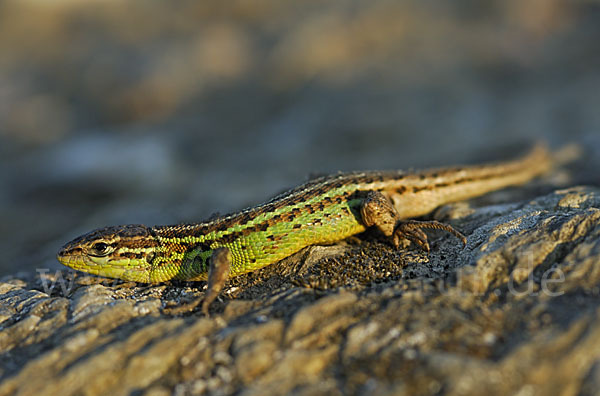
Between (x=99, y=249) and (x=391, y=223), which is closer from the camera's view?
(x=99, y=249)

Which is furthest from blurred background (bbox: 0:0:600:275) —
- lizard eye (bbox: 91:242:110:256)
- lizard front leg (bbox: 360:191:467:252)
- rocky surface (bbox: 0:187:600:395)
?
rocky surface (bbox: 0:187:600:395)

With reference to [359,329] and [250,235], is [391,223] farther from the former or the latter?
[359,329]

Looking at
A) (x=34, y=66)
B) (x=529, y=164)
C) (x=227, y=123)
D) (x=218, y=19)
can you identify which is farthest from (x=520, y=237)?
(x=34, y=66)

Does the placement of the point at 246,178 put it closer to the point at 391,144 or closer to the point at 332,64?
the point at 391,144

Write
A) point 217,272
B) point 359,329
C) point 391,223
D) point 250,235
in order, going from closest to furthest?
point 359,329
point 217,272
point 250,235
point 391,223

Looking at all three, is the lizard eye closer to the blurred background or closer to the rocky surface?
the rocky surface

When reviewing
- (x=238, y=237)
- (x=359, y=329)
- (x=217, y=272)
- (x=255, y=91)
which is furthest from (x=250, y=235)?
(x=255, y=91)
